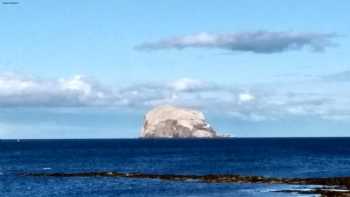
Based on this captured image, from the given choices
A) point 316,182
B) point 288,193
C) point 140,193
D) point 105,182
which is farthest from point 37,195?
point 316,182

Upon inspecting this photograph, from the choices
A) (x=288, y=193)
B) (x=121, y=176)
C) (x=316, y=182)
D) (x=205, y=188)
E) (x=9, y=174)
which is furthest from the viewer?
(x=9, y=174)

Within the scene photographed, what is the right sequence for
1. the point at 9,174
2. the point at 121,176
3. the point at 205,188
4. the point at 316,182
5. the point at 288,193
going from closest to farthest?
the point at 288,193
the point at 205,188
the point at 316,182
the point at 121,176
the point at 9,174

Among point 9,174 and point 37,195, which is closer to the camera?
point 37,195

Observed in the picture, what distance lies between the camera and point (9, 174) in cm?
12400

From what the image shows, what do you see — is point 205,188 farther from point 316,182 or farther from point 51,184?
point 51,184

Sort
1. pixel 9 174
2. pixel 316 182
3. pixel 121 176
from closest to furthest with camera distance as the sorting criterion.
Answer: pixel 316 182, pixel 121 176, pixel 9 174

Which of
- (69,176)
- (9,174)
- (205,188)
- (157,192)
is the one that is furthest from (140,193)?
(9,174)

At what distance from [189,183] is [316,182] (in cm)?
1717

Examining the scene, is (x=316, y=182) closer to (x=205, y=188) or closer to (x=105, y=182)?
(x=205, y=188)

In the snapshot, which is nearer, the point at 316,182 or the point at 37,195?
the point at 37,195

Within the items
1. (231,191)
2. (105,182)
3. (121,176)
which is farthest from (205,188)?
(121,176)

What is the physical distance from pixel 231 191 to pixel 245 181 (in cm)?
1515

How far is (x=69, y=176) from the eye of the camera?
4584 inches

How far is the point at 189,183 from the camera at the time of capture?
9794 centimetres
